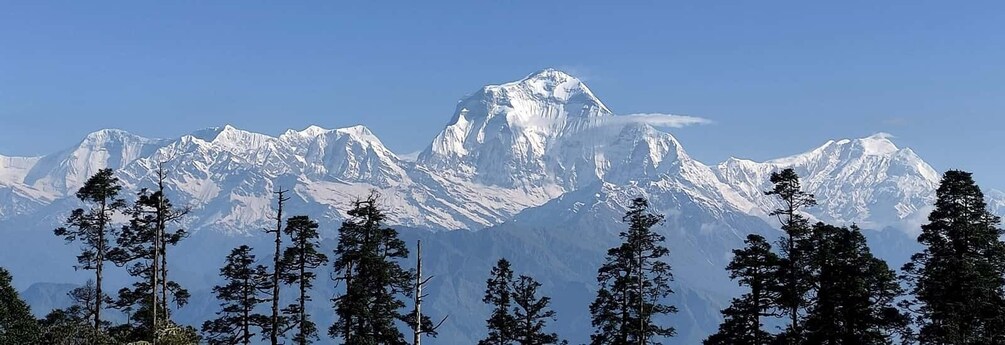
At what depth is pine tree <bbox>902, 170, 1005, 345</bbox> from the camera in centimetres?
4900

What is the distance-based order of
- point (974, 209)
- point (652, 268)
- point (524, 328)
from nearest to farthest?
point (974, 209) < point (652, 268) < point (524, 328)

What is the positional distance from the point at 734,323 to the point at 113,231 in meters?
34.6

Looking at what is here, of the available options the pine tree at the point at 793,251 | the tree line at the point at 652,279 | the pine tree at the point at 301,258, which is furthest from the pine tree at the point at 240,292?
the pine tree at the point at 793,251

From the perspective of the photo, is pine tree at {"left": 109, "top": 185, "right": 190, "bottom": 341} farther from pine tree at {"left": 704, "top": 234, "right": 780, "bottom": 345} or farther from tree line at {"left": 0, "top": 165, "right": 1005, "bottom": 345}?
pine tree at {"left": 704, "top": 234, "right": 780, "bottom": 345}

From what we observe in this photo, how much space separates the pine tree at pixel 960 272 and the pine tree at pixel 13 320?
138ft

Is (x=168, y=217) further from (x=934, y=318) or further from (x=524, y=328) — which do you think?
(x=934, y=318)

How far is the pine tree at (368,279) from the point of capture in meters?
55.9

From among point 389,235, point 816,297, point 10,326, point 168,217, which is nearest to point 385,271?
point 389,235

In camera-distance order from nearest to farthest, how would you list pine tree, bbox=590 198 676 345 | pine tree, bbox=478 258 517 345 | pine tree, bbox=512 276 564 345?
pine tree, bbox=590 198 676 345 → pine tree, bbox=478 258 517 345 → pine tree, bbox=512 276 564 345

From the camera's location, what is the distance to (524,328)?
68.9m

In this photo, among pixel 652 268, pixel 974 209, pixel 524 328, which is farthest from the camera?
pixel 524 328

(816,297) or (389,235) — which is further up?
(389,235)

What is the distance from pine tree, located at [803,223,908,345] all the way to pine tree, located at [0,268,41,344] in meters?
36.3

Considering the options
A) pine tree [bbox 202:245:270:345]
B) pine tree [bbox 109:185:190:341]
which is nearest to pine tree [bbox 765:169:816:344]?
pine tree [bbox 202:245:270:345]
